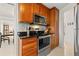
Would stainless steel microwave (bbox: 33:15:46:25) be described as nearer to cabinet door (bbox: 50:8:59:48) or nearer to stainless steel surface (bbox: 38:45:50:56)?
cabinet door (bbox: 50:8:59:48)

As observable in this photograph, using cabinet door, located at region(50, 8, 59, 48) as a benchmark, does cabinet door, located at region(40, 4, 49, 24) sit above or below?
above

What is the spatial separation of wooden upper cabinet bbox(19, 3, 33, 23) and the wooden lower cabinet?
0.77ft

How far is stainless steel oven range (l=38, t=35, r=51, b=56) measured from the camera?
55.6 inches

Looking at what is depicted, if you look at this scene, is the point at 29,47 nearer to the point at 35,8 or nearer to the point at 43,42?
the point at 43,42

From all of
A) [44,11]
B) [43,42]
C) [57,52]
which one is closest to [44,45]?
[43,42]

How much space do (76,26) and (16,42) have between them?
0.74 meters

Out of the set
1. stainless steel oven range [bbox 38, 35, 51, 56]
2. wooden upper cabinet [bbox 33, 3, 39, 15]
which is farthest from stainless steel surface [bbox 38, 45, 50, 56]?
wooden upper cabinet [bbox 33, 3, 39, 15]

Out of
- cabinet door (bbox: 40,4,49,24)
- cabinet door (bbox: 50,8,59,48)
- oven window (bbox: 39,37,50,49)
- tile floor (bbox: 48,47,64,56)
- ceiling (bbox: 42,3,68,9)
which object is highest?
ceiling (bbox: 42,3,68,9)

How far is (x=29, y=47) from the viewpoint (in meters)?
1.39

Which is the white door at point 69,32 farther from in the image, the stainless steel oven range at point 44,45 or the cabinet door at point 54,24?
the stainless steel oven range at point 44,45

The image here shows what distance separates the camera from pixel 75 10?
4.58 ft

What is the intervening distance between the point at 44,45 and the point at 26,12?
1.54 ft

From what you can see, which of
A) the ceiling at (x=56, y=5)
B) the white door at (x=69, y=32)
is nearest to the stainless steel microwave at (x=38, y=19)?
the ceiling at (x=56, y=5)

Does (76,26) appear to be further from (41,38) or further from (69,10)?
(41,38)
